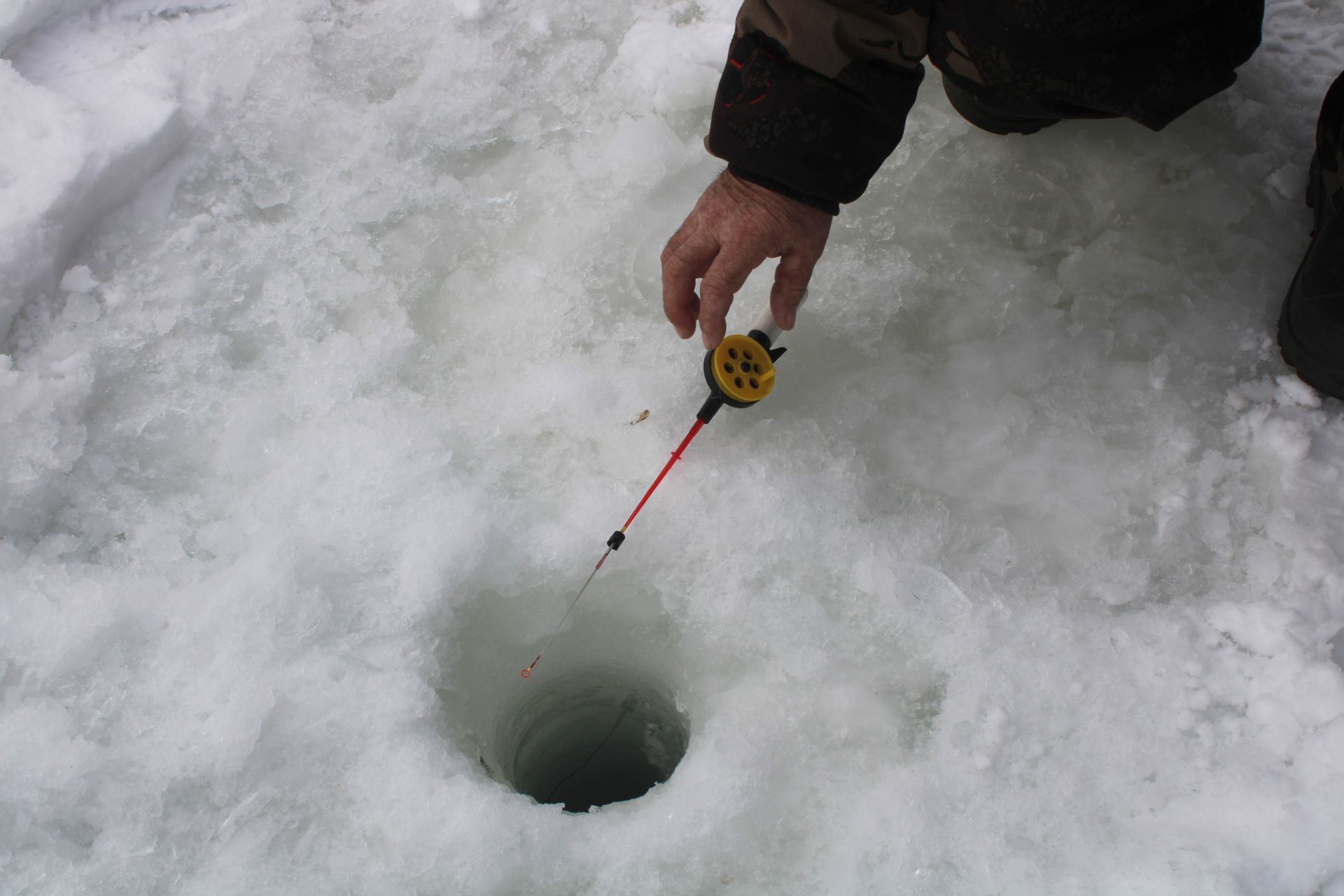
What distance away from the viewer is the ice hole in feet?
5.75

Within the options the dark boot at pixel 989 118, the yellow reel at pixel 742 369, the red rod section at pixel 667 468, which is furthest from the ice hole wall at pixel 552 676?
the dark boot at pixel 989 118

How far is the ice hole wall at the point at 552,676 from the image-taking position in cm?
157

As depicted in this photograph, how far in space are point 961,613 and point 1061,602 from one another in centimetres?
19

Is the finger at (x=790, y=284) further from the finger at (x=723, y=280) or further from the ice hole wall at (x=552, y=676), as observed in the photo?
the ice hole wall at (x=552, y=676)

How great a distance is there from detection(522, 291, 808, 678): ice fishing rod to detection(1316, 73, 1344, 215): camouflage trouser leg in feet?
3.55

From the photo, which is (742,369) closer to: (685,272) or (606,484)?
(685,272)

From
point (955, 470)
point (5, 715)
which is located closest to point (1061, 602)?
point (955, 470)

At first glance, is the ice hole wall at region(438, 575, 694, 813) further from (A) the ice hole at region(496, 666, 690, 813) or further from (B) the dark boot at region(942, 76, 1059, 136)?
(B) the dark boot at region(942, 76, 1059, 136)

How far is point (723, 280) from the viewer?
1525 millimetres

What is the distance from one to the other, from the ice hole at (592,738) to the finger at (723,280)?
691mm

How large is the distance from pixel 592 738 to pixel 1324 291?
1773 millimetres

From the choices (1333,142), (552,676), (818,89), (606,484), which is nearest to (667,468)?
(606,484)

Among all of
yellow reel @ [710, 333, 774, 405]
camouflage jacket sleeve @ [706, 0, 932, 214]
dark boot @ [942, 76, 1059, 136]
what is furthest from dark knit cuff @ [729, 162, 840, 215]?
dark boot @ [942, 76, 1059, 136]

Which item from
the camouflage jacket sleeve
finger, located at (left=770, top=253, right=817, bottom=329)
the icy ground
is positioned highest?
the camouflage jacket sleeve
